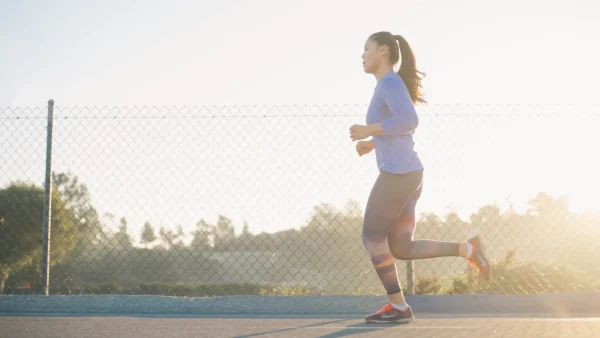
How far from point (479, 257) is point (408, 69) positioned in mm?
1203

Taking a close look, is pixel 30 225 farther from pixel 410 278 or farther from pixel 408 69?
pixel 408 69

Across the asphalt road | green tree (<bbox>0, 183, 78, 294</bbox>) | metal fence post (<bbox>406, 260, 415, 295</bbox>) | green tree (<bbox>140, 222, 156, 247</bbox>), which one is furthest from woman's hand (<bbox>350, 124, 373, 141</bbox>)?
green tree (<bbox>0, 183, 78, 294</bbox>)

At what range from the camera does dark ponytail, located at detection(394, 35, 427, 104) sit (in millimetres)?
4141

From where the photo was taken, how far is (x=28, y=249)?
24.8 ft

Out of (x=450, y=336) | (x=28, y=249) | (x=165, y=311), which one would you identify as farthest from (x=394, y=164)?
(x=28, y=249)

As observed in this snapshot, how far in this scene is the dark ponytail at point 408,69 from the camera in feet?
13.6

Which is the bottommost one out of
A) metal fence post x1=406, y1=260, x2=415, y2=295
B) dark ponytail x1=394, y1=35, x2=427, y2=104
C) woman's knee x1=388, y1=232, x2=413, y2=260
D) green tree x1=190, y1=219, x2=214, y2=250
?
metal fence post x1=406, y1=260, x2=415, y2=295

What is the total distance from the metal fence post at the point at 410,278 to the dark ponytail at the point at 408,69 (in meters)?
1.75

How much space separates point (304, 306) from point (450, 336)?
1.88m

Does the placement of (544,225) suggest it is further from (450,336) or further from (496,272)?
(450,336)

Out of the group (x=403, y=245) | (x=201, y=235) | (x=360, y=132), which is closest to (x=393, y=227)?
(x=403, y=245)

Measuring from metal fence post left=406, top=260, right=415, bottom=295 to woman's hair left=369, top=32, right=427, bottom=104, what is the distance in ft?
5.74

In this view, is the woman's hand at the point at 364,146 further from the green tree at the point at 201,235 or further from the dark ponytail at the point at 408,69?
the green tree at the point at 201,235

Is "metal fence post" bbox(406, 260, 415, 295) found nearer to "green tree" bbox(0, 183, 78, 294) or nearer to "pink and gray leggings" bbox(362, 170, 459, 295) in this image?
"pink and gray leggings" bbox(362, 170, 459, 295)
